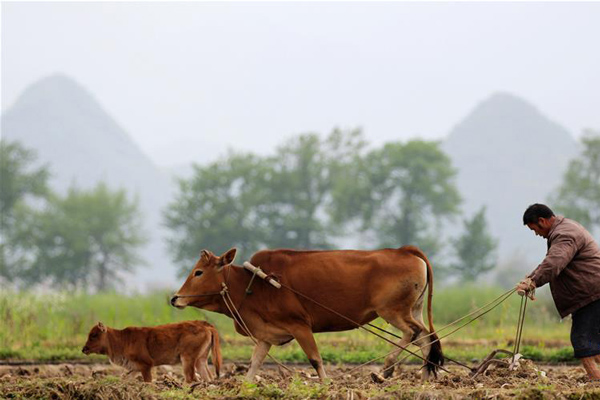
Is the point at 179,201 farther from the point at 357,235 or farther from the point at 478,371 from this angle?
the point at 478,371

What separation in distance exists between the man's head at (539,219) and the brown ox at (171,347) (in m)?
4.17

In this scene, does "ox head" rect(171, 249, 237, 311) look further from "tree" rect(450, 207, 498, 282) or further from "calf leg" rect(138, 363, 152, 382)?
"tree" rect(450, 207, 498, 282)

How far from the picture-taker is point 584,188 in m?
77.8

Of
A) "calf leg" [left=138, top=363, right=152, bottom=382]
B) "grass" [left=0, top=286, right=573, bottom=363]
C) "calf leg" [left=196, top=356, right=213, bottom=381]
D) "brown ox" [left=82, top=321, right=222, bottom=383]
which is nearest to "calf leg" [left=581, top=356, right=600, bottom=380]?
"brown ox" [left=82, top=321, right=222, bottom=383]

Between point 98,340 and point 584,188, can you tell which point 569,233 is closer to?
point 98,340

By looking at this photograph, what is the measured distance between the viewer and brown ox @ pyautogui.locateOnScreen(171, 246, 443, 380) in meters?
10.4

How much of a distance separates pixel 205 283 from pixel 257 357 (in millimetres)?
1131

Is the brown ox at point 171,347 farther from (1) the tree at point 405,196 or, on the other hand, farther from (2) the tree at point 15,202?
(2) the tree at point 15,202

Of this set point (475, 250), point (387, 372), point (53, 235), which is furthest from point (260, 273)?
point (53, 235)

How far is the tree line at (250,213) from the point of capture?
76.8m

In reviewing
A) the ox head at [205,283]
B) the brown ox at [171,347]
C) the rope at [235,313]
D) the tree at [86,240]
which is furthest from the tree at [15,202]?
the rope at [235,313]

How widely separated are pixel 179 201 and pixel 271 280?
6869cm

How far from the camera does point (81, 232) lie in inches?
3063

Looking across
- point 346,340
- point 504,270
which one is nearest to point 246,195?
point 504,270
